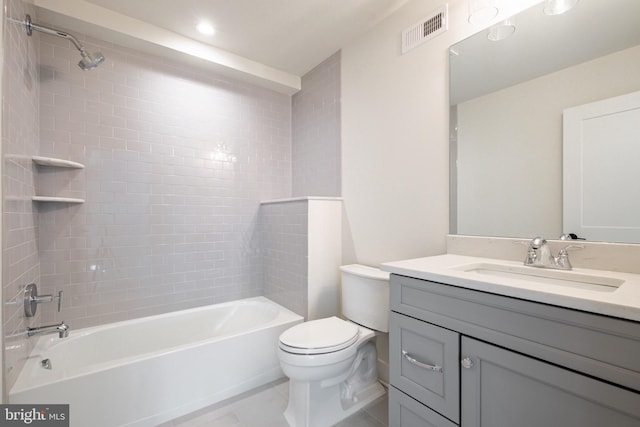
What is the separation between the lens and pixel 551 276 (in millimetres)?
1096

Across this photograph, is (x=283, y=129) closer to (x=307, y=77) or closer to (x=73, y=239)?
(x=307, y=77)

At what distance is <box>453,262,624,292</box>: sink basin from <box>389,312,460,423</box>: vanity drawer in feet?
1.04

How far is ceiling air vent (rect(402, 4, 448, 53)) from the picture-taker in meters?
1.63

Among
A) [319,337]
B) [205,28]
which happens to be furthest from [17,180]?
[319,337]

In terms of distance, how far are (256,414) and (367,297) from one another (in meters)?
0.98

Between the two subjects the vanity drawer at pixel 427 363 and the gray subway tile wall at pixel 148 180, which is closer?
the vanity drawer at pixel 427 363

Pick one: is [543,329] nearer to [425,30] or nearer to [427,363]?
[427,363]

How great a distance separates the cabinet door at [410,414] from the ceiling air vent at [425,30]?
1.95 m

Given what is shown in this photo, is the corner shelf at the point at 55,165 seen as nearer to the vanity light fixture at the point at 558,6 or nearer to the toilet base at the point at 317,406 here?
the toilet base at the point at 317,406

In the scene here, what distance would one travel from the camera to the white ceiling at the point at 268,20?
73.0 inches

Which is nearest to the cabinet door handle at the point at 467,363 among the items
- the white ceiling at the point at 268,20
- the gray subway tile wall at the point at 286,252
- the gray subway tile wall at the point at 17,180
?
the gray subway tile wall at the point at 286,252

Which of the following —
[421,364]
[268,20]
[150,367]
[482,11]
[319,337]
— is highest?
[268,20]

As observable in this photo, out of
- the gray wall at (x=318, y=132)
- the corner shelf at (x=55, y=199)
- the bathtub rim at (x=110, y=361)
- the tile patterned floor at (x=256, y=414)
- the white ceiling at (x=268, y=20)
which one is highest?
the white ceiling at (x=268, y=20)

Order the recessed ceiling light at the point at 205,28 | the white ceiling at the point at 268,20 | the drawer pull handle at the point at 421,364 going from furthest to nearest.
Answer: the recessed ceiling light at the point at 205,28 → the white ceiling at the point at 268,20 → the drawer pull handle at the point at 421,364
